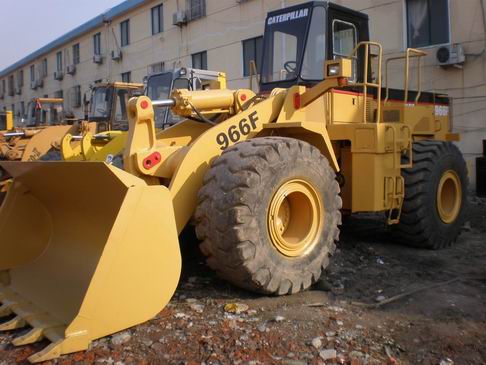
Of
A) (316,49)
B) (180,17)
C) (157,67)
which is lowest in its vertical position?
(316,49)

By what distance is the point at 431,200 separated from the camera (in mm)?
6121

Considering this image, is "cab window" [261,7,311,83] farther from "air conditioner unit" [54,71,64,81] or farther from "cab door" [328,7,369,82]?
"air conditioner unit" [54,71,64,81]

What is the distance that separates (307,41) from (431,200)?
237 centimetres

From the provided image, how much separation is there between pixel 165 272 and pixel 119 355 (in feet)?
2.09

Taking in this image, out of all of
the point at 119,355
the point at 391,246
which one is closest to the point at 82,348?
the point at 119,355

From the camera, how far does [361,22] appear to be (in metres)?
6.54

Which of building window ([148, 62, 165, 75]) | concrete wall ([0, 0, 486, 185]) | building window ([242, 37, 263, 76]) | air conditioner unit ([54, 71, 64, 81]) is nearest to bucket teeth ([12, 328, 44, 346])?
concrete wall ([0, 0, 486, 185])

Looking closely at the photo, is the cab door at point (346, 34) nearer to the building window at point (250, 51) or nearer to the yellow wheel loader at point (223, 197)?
the yellow wheel loader at point (223, 197)

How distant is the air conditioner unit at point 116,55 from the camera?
83.5 feet

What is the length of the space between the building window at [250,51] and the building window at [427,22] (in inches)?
227

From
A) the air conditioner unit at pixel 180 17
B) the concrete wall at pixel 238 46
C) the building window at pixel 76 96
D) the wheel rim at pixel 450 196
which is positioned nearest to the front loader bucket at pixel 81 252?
the wheel rim at pixel 450 196

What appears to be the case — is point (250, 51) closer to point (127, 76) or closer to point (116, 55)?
point (127, 76)

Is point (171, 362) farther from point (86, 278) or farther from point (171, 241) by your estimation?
point (86, 278)

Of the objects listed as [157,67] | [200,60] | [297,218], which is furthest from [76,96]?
[297,218]
